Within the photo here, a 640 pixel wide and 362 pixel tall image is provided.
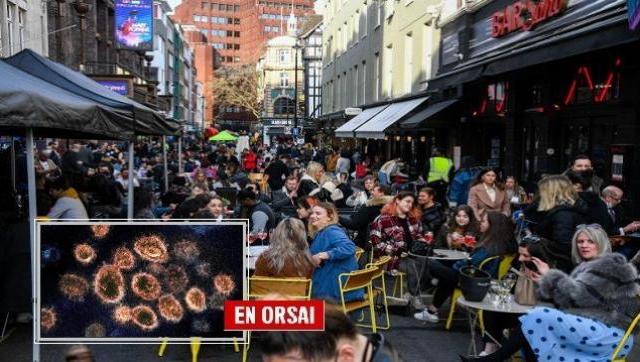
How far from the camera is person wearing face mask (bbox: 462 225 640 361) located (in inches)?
170

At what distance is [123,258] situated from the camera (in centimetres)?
367

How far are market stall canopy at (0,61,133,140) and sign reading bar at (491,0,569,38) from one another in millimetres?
8420

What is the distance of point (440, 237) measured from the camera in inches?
312

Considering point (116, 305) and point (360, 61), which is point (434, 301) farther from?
point (360, 61)

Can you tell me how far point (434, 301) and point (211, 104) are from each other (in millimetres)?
114617

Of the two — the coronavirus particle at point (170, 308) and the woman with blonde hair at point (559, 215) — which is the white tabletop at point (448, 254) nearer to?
the woman with blonde hair at point (559, 215)

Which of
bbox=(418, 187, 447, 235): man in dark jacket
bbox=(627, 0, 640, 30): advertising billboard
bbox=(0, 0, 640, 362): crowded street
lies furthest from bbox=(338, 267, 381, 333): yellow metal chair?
bbox=(627, 0, 640, 30): advertising billboard

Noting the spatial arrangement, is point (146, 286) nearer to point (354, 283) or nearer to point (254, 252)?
point (354, 283)

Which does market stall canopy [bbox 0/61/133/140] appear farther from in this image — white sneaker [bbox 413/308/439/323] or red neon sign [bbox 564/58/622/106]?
red neon sign [bbox 564/58/622/106]

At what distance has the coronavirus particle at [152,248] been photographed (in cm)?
366

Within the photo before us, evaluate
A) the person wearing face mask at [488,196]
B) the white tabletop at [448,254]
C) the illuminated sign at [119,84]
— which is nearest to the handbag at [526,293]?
the white tabletop at [448,254]

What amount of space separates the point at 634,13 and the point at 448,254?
350 cm

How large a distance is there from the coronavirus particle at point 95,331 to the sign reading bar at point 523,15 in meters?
10.5

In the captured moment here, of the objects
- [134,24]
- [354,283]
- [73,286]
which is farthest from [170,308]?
[134,24]
